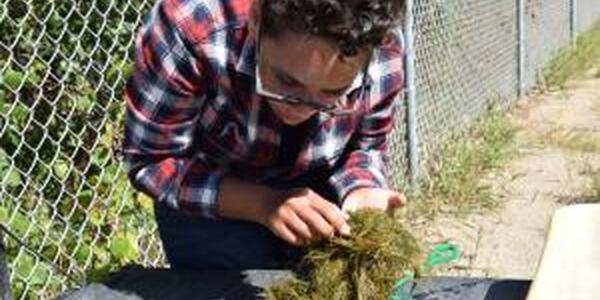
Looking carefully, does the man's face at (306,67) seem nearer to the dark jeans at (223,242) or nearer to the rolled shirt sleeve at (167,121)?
the rolled shirt sleeve at (167,121)

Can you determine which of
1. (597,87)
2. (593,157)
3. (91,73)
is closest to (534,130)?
(593,157)

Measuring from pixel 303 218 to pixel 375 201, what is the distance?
20 centimetres

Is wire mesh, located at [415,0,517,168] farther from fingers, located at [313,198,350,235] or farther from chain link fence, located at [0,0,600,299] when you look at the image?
fingers, located at [313,198,350,235]

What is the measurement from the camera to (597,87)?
28.3 feet

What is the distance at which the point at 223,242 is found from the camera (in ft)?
7.13

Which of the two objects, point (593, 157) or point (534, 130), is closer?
point (593, 157)

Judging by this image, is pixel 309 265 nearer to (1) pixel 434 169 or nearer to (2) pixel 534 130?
(1) pixel 434 169

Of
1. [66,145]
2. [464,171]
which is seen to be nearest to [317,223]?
[66,145]

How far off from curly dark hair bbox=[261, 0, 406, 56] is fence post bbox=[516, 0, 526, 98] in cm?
616

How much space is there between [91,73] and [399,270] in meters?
2.12

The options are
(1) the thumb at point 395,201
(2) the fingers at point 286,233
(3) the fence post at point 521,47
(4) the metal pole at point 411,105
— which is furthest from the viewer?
(3) the fence post at point 521,47

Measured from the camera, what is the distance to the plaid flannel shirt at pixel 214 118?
6.20 feet

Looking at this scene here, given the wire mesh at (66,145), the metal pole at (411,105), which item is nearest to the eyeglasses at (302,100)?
the wire mesh at (66,145)

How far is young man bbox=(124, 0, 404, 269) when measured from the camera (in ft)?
5.50
